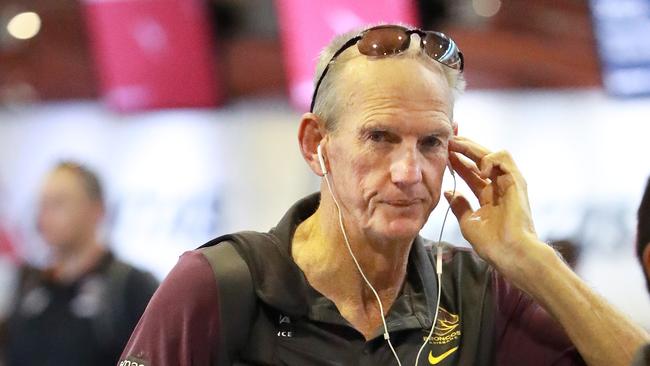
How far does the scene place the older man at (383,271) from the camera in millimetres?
2049

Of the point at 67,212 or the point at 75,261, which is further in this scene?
the point at 67,212

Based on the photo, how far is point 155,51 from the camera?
5.98 meters

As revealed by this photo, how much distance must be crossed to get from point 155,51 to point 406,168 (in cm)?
416

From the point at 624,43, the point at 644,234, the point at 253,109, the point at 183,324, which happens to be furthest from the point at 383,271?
the point at 253,109

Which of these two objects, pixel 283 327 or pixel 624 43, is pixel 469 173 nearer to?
pixel 283 327

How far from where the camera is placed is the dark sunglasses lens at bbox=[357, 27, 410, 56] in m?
2.12

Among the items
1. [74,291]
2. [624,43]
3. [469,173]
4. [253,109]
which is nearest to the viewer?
[469,173]

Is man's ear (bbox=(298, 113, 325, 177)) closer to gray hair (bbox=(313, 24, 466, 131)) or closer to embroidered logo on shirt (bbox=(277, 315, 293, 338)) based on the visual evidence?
gray hair (bbox=(313, 24, 466, 131))

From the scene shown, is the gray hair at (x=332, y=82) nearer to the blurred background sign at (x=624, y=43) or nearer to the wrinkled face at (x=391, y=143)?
the wrinkled face at (x=391, y=143)

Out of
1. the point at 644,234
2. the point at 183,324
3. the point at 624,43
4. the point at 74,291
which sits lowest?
the point at 74,291

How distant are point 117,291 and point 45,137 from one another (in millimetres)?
2431

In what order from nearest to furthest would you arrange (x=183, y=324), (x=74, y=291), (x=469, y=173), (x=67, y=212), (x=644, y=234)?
1. (x=644, y=234)
2. (x=183, y=324)
3. (x=469, y=173)
4. (x=74, y=291)
5. (x=67, y=212)

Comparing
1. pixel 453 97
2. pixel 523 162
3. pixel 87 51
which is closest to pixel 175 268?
pixel 453 97

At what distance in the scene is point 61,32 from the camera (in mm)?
6246
